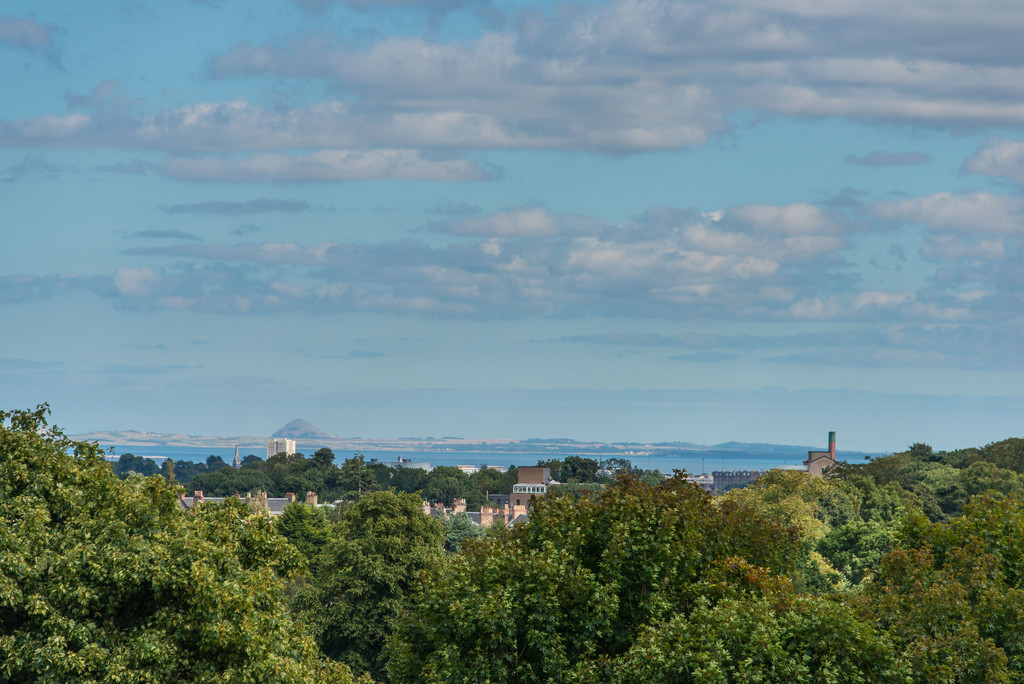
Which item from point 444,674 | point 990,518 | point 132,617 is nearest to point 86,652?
point 132,617

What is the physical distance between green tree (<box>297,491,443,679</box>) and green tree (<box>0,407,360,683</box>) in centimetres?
2622

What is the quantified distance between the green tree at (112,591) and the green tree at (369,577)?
A: 2622 centimetres

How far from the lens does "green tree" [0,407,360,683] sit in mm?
24359

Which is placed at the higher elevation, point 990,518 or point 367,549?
point 990,518

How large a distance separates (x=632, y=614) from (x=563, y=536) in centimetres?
275

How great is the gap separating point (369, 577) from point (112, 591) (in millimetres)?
31245

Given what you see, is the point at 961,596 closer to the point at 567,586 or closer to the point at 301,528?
the point at 567,586

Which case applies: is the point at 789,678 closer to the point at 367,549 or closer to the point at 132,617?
the point at 132,617

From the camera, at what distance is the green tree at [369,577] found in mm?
55188

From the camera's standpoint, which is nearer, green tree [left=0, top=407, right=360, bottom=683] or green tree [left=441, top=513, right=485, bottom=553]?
green tree [left=0, top=407, right=360, bottom=683]

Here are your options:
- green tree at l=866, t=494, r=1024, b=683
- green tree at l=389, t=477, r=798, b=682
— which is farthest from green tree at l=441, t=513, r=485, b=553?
green tree at l=389, t=477, r=798, b=682

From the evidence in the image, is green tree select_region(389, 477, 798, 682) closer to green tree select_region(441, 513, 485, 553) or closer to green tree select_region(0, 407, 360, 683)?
green tree select_region(0, 407, 360, 683)

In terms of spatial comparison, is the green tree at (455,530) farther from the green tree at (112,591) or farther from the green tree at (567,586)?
the green tree at (112,591)

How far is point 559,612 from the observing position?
2881cm
